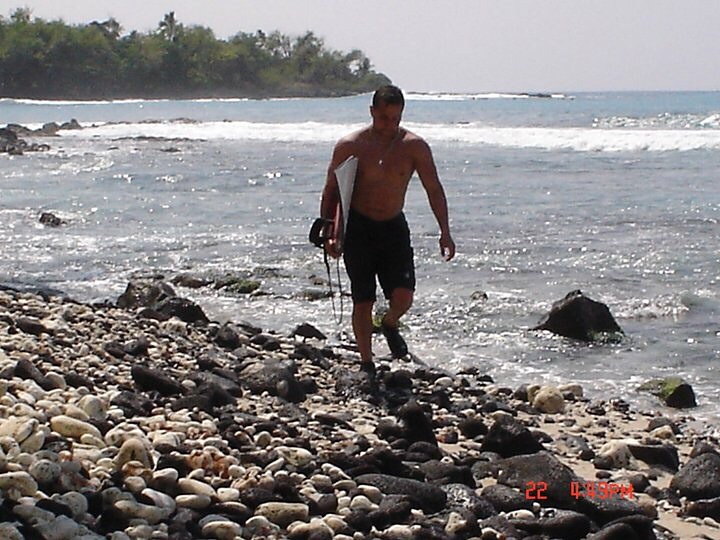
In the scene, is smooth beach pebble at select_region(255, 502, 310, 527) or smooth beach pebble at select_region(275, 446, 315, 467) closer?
smooth beach pebble at select_region(255, 502, 310, 527)

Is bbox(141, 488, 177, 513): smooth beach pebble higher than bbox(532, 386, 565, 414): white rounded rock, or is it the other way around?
bbox(141, 488, 177, 513): smooth beach pebble

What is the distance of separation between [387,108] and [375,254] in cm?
99

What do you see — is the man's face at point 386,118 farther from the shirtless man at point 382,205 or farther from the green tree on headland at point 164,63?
the green tree on headland at point 164,63

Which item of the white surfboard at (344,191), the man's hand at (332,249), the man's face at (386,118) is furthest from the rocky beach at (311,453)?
the man's face at (386,118)

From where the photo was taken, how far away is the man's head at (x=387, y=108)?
627cm

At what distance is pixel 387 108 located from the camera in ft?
20.6

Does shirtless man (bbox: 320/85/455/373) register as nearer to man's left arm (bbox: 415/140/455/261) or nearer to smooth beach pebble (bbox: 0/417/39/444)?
man's left arm (bbox: 415/140/455/261)

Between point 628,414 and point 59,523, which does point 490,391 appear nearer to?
point 628,414

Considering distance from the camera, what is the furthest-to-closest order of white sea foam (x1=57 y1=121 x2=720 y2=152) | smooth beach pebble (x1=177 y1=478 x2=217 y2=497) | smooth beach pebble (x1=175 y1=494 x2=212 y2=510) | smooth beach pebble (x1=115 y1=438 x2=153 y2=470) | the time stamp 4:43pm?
white sea foam (x1=57 y1=121 x2=720 y2=152), the time stamp 4:43pm, smooth beach pebble (x1=115 y1=438 x2=153 y2=470), smooth beach pebble (x1=177 y1=478 x2=217 y2=497), smooth beach pebble (x1=175 y1=494 x2=212 y2=510)

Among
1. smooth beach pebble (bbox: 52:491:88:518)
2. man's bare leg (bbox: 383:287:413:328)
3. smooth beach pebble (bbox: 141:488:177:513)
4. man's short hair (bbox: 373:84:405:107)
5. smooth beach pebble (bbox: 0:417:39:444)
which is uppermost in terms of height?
man's short hair (bbox: 373:84:405:107)

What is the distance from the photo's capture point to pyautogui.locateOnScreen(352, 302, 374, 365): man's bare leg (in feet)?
22.4

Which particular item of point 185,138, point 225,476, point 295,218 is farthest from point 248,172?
point 225,476

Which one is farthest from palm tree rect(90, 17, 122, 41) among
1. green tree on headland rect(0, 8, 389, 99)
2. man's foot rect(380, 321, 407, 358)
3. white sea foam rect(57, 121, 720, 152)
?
man's foot rect(380, 321, 407, 358)

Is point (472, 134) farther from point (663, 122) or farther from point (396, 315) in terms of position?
point (396, 315)
